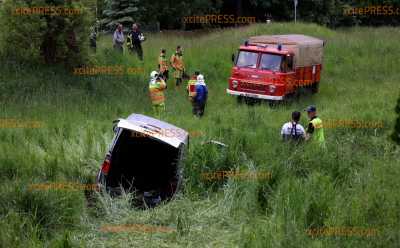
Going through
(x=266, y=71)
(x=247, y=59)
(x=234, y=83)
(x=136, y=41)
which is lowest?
(x=234, y=83)

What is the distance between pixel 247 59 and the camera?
Answer: 838 inches

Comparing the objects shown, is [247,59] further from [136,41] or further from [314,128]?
[314,128]

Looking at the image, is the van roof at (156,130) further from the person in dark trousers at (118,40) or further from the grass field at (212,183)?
the person in dark trousers at (118,40)

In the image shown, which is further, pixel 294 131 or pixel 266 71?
pixel 266 71

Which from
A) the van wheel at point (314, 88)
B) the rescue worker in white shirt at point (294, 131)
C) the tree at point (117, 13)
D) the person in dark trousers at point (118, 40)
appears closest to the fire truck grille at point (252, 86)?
the van wheel at point (314, 88)

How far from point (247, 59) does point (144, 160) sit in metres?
11.0

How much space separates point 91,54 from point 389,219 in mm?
16373

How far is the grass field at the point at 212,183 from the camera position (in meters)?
8.60

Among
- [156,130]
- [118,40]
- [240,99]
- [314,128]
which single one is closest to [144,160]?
[156,130]

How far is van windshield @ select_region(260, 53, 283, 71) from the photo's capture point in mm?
20984

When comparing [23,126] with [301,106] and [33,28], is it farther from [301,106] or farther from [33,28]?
[301,106]

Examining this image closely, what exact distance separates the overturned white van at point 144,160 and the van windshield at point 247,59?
1043cm

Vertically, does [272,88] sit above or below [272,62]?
below

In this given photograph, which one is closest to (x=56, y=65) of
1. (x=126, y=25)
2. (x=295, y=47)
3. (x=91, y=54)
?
(x=91, y=54)
